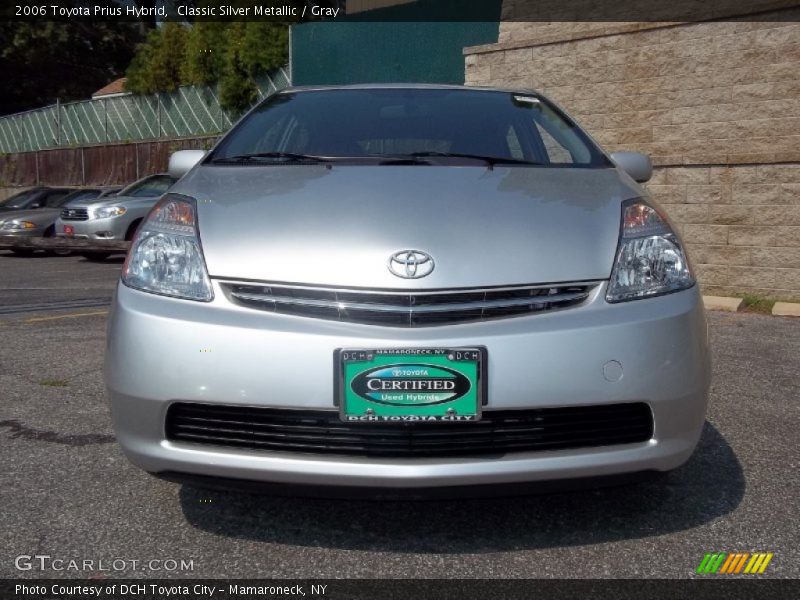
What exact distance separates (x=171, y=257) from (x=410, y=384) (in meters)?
0.82

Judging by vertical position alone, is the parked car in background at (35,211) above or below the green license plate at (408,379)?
below

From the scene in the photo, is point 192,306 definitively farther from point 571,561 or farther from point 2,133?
point 2,133

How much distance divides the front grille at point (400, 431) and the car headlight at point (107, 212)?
444 inches

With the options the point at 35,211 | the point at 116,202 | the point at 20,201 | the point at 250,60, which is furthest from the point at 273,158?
the point at 250,60

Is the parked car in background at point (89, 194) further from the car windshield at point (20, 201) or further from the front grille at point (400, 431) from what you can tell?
the front grille at point (400, 431)

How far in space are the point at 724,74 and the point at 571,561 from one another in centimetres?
737

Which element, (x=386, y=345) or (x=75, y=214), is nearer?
(x=386, y=345)

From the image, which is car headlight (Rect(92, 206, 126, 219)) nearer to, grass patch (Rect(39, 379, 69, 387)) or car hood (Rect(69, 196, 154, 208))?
car hood (Rect(69, 196, 154, 208))

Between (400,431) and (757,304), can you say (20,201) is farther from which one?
(400,431)

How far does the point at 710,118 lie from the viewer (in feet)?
28.6

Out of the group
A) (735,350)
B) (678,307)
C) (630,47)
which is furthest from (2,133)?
(678,307)

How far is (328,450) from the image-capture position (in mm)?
2240

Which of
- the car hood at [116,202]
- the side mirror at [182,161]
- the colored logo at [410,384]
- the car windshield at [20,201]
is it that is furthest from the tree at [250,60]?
the colored logo at [410,384]

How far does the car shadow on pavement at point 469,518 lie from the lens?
2.47m
